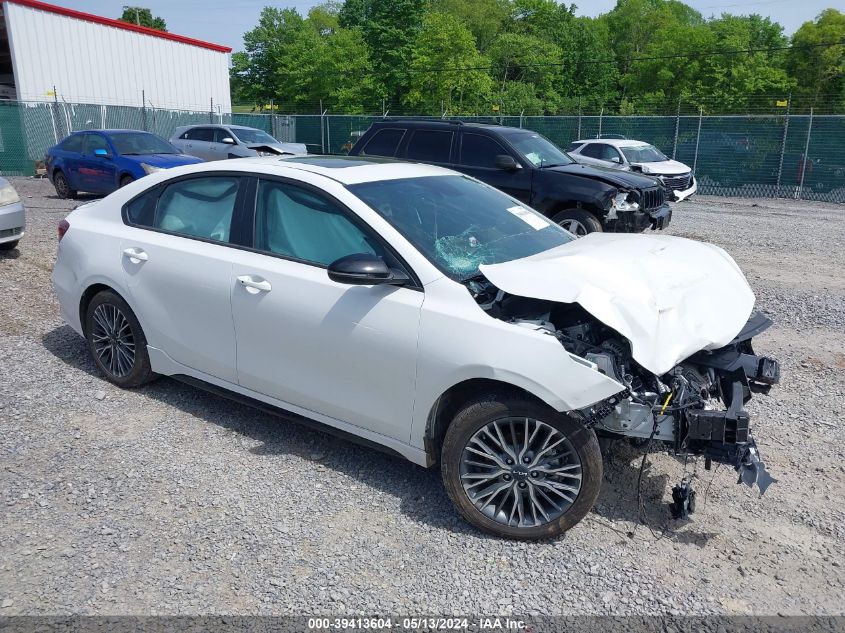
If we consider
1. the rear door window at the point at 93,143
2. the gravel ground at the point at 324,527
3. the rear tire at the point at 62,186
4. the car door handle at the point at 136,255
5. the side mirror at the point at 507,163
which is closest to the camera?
the gravel ground at the point at 324,527

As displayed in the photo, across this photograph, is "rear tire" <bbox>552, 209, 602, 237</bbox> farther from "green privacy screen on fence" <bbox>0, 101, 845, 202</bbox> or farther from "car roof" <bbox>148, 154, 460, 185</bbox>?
"green privacy screen on fence" <bbox>0, 101, 845, 202</bbox>

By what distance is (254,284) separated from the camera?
3963 mm

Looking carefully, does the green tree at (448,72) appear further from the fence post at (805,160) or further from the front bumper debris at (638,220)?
the front bumper debris at (638,220)

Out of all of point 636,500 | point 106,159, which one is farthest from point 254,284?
point 106,159

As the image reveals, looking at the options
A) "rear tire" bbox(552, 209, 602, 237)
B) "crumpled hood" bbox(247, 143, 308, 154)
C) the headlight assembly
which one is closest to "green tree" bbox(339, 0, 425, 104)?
"crumpled hood" bbox(247, 143, 308, 154)

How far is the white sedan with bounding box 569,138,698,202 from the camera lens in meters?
17.6

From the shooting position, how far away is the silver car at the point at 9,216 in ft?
28.8

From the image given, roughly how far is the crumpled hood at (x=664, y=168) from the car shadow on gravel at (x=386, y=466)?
48.6 feet

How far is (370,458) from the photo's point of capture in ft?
13.7

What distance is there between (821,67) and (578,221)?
48.5 metres

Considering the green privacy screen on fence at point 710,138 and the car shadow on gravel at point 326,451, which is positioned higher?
the green privacy screen on fence at point 710,138

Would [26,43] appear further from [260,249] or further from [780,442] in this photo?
[780,442]

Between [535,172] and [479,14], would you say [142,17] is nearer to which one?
[479,14]

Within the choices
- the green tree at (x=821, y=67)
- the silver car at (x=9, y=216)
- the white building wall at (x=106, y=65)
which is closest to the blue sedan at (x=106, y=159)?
the silver car at (x=9, y=216)
